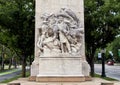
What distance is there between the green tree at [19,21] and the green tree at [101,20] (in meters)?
4.93

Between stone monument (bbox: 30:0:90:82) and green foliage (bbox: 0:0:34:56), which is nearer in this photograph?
stone monument (bbox: 30:0:90:82)

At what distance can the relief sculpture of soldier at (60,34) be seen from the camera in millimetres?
16609

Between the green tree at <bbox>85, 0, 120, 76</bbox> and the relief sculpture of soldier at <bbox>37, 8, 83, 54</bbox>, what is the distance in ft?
26.9

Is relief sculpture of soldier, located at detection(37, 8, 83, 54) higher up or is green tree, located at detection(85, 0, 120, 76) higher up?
green tree, located at detection(85, 0, 120, 76)

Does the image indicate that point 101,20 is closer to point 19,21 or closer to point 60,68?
point 19,21

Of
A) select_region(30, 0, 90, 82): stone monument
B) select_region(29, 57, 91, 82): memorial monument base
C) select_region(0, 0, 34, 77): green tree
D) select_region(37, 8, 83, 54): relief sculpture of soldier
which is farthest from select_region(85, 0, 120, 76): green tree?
select_region(29, 57, 91, 82): memorial monument base

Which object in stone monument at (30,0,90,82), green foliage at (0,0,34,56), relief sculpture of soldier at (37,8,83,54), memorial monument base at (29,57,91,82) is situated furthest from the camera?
green foliage at (0,0,34,56)

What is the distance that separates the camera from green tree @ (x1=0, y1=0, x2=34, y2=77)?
24844mm

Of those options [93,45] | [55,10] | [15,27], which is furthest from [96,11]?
[55,10]

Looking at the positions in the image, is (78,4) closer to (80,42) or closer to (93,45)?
(80,42)

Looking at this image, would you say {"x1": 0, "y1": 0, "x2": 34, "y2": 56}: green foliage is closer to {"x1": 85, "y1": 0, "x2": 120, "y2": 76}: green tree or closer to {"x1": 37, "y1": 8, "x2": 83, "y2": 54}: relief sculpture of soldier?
{"x1": 85, "y1": 0, "x2": 120, "y2": 76}: green tree

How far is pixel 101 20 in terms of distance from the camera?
83.0 ft

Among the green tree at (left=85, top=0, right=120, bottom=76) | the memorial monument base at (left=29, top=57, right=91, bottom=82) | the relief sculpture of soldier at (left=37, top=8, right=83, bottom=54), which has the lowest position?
the memorial monument base at (left=29, top=57, right=91, bottom=82)

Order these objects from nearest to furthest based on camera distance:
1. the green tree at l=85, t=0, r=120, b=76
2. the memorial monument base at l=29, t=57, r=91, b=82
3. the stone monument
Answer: the memorial monument base at l=29, t=57, r=91, b=82, the stone monument, the green tree at l=85, t=0, r=120, b=76
